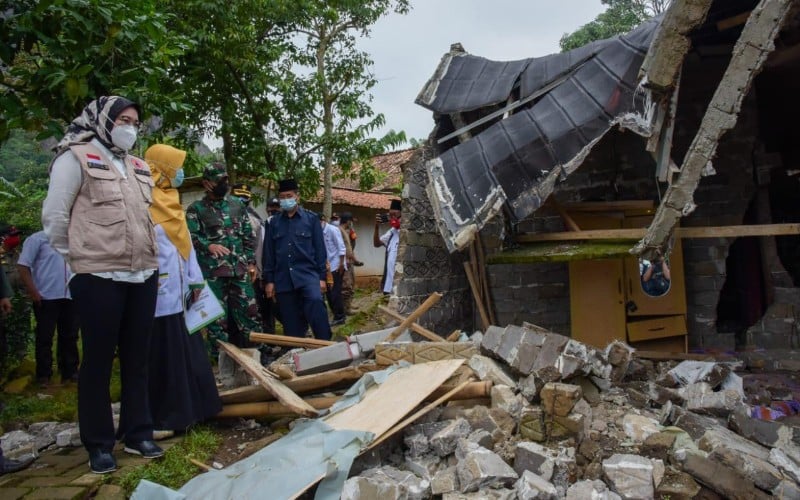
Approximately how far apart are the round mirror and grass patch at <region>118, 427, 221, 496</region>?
4.97m

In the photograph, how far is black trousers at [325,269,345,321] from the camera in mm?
9328

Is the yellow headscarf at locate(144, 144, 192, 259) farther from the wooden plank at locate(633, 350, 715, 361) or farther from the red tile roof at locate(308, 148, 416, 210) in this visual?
the red tile roof at locate(308, 148, 416, 210)

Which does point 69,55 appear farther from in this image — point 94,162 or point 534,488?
point 534,488

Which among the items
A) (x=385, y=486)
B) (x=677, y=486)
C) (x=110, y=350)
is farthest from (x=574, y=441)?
(x=110, y=350)

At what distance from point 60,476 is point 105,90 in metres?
2.43

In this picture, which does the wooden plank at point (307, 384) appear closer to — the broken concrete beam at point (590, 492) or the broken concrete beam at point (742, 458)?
the broken concrete beam at point (590, 492)

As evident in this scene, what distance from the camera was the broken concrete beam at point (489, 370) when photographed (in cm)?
447

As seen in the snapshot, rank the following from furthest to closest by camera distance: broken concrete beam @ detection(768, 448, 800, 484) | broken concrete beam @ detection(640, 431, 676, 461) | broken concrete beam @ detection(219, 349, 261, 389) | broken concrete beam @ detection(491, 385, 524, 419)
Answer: broken concrete beam @ detection(219, 349, 261, 389), broken concrete beam @ detection(491, 385, 524, 419), broken concrete beam @ detection(640, 431, 676, 461), broken concrete beam @ detection(768, 448, 800, 484)

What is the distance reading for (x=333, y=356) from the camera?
476cm

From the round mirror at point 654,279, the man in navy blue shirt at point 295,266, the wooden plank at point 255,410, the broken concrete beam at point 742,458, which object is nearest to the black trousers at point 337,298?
the man in navy blue shirt at point 295,266

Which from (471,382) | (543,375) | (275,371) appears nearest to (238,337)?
(275,371)

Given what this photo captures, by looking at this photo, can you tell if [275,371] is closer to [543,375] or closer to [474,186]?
[543,375]

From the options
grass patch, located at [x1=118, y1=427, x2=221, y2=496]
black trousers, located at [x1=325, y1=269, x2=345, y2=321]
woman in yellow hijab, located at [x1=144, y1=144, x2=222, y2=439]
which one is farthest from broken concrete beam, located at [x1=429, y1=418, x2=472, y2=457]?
black trousers, located at [x1=325, y1=269, x2=345, y2=321]

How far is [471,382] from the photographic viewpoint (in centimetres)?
431
